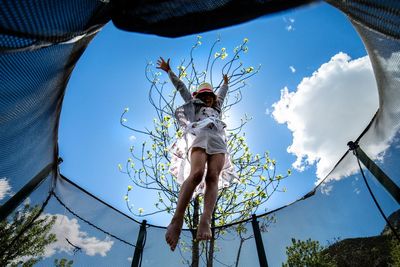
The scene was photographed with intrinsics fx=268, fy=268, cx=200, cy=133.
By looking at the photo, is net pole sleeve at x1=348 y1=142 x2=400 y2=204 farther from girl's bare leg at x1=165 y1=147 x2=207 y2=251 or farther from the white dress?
girl's bare leg at x1=165 y1=147 x2=207 y2=251

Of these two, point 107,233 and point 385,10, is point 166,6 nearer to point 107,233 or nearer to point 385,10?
point 385,10

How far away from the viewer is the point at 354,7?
44.1 inches

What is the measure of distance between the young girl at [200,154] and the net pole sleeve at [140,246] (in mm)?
985

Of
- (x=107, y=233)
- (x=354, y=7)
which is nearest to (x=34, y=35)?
(x=354, y=7)

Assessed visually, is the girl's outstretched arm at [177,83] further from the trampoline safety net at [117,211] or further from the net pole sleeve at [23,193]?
the net pole sleeve at [23,193]

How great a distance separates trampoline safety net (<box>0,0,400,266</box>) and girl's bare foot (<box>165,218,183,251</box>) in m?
1.01

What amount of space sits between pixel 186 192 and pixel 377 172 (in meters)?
1.36

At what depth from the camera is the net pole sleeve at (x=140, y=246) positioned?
2834 mm

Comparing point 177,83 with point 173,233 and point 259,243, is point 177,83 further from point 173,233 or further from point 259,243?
point 259,243

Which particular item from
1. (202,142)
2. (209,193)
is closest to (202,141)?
(202,142)

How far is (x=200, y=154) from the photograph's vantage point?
6.66ft

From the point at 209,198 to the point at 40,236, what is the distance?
136 cm

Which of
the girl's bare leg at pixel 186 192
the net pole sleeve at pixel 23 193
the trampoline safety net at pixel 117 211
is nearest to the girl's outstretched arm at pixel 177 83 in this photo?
the girl's bare leg at pixel 186 192

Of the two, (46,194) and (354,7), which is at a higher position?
(46,194)
